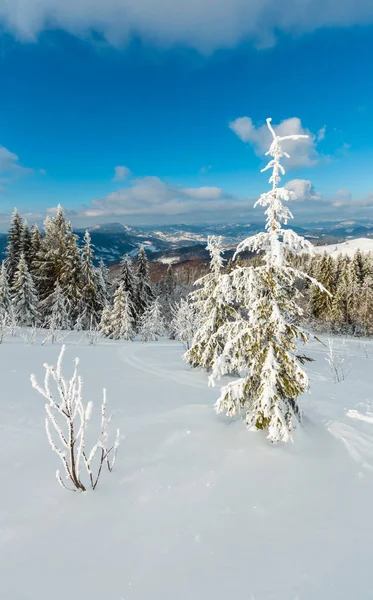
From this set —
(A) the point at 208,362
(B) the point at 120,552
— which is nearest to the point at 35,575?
(B) the point at 120,552

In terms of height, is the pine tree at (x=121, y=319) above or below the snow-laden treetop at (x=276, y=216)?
below

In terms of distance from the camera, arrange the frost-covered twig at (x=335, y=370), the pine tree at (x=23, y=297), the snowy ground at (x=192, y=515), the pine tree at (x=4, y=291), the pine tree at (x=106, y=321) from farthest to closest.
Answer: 1. the pine tree at (x=106, y=321)
2. the pine tree at (x=4, y=291)
3. the pine tree at (x=23, y=297)
4. the frost-covered twig at (x=335, y=370)
5. the snowy ground at (x=192, y=515)

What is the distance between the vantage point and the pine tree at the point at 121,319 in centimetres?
3020

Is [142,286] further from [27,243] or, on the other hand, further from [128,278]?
[27,243]

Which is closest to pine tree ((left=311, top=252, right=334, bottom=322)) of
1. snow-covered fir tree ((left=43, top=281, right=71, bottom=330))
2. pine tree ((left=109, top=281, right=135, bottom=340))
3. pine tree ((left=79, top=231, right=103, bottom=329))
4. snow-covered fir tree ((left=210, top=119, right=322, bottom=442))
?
pine tree ((left=109, top=281, right=135, bottom=340))

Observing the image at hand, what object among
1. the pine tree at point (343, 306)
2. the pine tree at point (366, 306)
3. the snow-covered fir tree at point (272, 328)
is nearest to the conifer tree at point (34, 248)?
the snow-covered fir tree at point (272, 328)

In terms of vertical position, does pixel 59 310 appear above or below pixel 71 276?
below

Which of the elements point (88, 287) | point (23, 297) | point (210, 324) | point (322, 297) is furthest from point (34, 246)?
point (322, 297)

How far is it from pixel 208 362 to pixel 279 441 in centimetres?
607

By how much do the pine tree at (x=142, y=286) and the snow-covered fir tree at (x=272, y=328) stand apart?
30.9 m

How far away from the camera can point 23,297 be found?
1112 inches

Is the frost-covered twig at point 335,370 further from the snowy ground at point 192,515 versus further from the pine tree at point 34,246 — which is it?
the pine tree at point 34,246

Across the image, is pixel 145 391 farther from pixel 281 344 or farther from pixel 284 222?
pixel 284 222

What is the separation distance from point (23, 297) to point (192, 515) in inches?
1135
